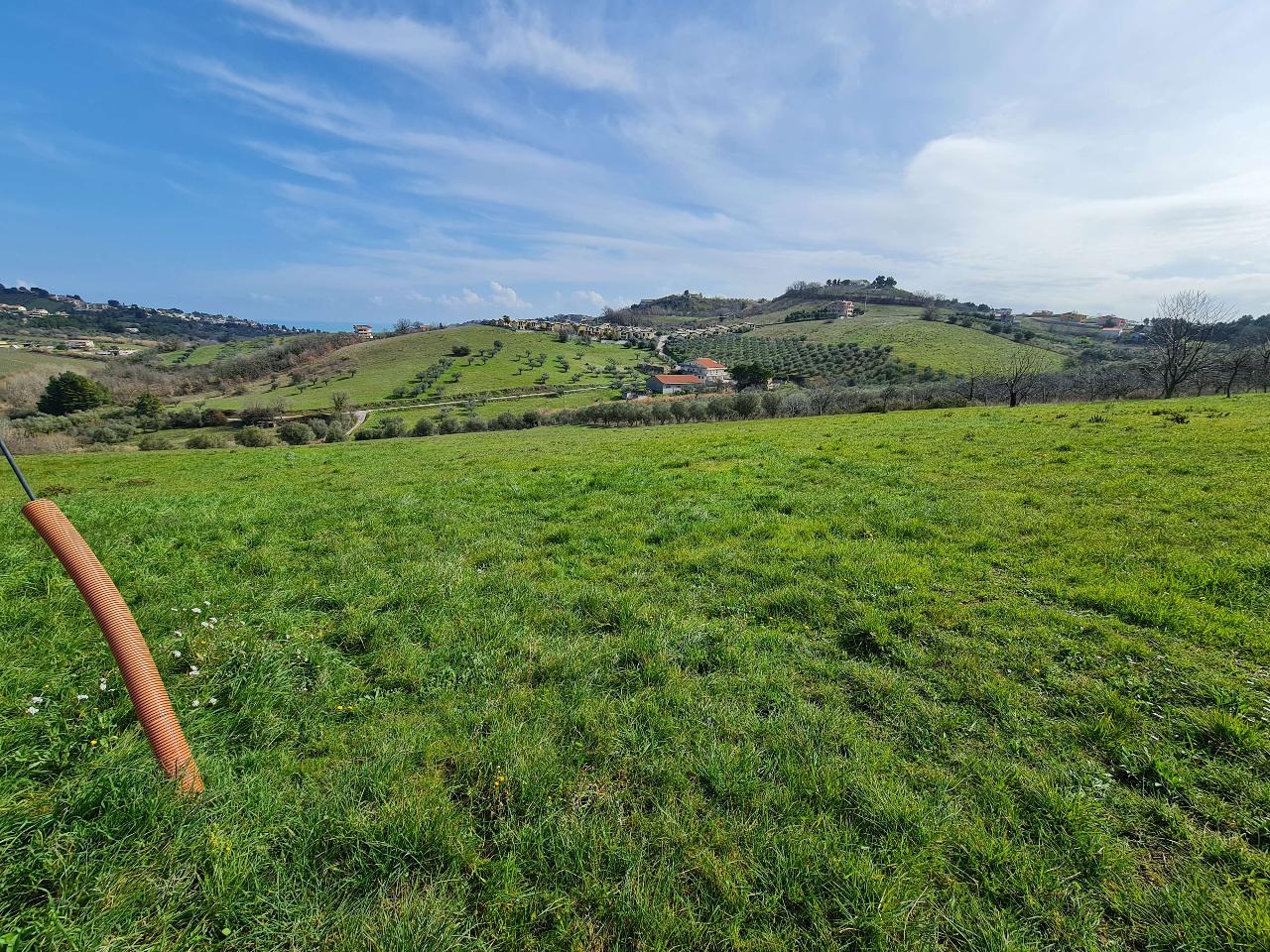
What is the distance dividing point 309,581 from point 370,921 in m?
5.32

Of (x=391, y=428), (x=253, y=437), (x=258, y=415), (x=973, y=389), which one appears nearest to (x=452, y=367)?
(x=258, y=415)

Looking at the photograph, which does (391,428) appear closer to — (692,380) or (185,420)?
(185,420)

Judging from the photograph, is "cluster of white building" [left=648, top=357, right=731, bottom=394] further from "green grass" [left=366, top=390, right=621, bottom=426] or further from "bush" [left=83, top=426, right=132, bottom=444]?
"bush" [left=83, top=426, right=132, bottom=444]

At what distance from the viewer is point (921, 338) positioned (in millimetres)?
118562

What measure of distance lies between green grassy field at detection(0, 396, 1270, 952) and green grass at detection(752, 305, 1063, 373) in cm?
10336

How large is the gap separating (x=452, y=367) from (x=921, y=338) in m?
115

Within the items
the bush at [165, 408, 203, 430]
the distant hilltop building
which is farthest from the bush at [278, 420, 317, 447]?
the distant hilltop building

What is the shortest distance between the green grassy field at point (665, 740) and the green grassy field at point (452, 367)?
90.5 m

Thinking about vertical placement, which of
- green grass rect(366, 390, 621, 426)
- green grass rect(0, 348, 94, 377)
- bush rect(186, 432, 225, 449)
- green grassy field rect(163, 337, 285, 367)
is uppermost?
green grassy field rect(163, 337, 285, 367)

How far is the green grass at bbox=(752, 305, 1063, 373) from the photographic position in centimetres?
9888

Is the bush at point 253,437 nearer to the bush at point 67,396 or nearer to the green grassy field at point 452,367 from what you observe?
the green grassy field at point 452,367

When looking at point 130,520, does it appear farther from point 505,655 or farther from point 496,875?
point 496,875

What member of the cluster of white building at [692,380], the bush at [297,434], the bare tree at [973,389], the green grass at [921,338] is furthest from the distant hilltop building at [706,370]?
the bush at [297,434]

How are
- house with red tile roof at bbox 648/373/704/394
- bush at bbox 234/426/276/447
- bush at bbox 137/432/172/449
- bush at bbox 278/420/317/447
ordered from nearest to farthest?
bush at bbox 137/432/172/449
bush at bbox 234/426/276/447
bush at bbox 278/420/317/447
house with red tile roof at bbox 648/373/704/394
